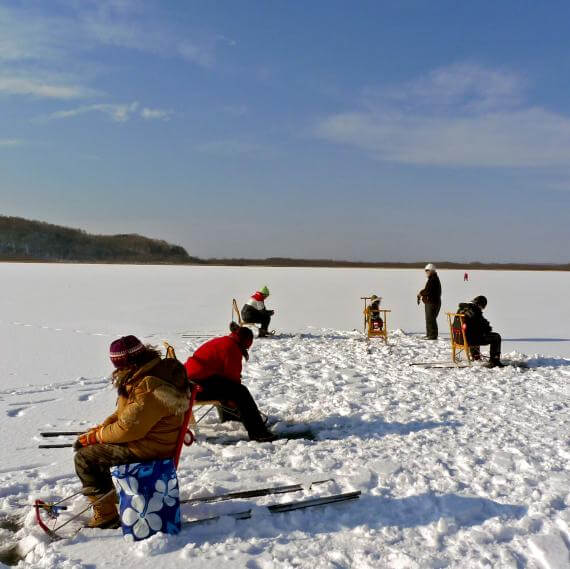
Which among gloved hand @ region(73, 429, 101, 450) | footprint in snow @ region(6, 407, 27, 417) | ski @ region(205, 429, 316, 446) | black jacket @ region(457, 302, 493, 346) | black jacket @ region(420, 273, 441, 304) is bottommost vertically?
footprint in snow @ region(6, 407, 27, 417)

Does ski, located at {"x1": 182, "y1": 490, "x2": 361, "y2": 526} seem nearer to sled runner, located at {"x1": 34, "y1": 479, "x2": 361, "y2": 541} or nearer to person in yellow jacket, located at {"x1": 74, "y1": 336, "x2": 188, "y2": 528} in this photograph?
A: sled runner, located at {"x1": 34, "y1": 479, "x2": 361, "y2": 541}

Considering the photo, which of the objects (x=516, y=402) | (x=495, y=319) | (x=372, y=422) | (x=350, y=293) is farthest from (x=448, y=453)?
(x=350, y=293)

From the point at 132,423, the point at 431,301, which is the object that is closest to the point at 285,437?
the point at 132,423

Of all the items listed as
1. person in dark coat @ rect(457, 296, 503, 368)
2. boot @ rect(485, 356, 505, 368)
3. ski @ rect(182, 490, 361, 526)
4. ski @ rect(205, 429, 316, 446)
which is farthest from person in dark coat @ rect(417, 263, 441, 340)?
ski @ rect(182, 490, 361, 526)

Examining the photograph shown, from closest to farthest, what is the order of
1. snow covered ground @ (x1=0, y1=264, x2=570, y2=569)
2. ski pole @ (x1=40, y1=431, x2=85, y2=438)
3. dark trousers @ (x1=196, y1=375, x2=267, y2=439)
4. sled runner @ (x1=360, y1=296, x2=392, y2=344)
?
snow covered ground @ (x1=0, y1=264, x2=570, y2=569) → dark trousers @ (x1=196, y1=375, x2=267, y2=439) → ski pole @ (x1=40, y1=431, x2=85, y2=438) → sled runner @ (x1=360, y1=296, x2=392, y2=344)

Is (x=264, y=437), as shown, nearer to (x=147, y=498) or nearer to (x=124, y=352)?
(x=147, y=498)

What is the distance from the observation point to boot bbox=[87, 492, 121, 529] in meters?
3.19

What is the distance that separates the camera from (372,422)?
5.25m

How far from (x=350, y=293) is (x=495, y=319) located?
877 cm

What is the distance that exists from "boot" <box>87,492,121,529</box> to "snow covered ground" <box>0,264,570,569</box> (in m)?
0.06

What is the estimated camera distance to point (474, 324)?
7770mm

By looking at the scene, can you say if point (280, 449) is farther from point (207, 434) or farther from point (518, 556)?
point (518, 556)

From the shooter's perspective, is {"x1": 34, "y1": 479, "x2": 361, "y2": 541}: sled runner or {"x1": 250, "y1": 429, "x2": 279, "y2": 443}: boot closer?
{"x1": 34, "y1": 479, "x2": 361, "y2": 541}: sled runner

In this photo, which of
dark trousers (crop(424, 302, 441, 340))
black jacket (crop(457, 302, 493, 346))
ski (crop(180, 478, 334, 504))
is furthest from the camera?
dark trousers (crop(424, 302, 441, 340))
